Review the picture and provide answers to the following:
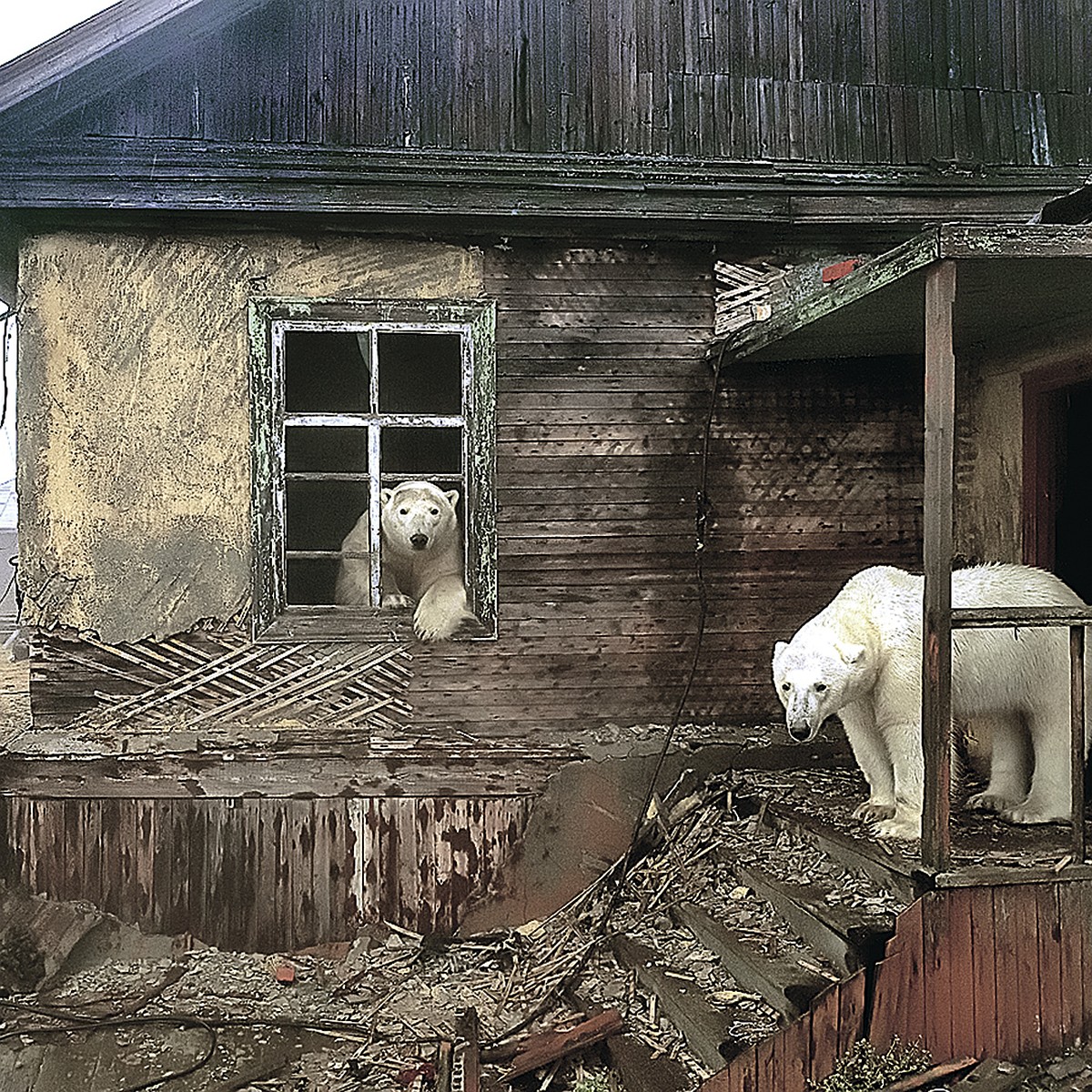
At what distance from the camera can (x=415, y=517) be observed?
6.32 metres

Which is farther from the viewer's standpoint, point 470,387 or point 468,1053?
point 470,387

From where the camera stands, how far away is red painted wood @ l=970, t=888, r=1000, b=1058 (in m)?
4.42

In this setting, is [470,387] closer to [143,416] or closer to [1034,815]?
[143,416]

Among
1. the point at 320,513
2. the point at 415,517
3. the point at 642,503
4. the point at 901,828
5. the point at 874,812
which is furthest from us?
the point at 320,513

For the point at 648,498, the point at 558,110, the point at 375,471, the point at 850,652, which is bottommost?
the point at 850,652

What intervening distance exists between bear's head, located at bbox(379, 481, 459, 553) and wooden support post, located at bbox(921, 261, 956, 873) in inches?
111

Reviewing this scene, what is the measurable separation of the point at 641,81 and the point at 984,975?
481 centimetres

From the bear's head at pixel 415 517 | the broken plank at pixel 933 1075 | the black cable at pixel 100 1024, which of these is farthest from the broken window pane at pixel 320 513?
the broken plank at pixel 933 1075

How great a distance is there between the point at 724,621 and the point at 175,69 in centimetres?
411

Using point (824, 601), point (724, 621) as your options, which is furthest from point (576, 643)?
point (824, 601)

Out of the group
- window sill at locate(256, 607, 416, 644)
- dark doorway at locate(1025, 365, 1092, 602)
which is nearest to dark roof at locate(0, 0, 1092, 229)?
dark doorway at locate(1025, 365, 1092, 602)

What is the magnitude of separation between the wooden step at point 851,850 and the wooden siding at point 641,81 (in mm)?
3560

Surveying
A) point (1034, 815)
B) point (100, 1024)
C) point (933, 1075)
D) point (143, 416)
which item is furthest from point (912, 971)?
point (143, 416)

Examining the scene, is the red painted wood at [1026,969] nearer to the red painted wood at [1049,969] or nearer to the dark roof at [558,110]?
the red painted wood at [1049,969]
